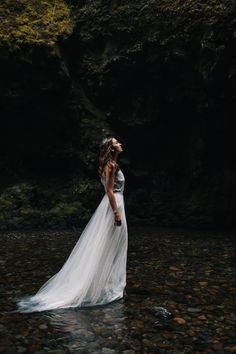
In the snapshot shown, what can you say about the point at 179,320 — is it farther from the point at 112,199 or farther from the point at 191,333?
the point at 112,199

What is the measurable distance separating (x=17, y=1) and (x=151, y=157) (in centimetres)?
705

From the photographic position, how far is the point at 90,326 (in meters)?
5.78

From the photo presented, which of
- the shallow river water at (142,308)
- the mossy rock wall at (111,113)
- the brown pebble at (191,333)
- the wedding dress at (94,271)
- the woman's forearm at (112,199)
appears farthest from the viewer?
the mossy rock wall at (111,113)

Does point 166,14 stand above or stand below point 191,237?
above

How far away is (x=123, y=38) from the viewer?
13.4 m

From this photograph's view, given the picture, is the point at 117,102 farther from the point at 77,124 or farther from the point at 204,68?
the point at 204,68

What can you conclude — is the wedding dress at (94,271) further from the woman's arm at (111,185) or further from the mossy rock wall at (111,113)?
the mossy rock wall at (111,113)

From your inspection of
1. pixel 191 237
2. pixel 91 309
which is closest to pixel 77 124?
pixel 191 237

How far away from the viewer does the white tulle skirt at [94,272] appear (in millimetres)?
6664

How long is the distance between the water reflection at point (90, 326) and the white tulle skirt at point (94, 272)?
256 mm

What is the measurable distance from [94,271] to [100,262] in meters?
0.19

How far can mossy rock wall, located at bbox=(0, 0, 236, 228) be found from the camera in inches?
504

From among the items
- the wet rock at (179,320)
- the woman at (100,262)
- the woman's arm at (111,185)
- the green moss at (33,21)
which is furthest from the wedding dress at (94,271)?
the green moss at (33,21)

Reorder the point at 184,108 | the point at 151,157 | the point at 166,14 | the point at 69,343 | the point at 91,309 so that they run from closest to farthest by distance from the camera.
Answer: the point at 69,343, the point at 91,309, the point at 166,14, the point at 184,108, the point at 151,157
